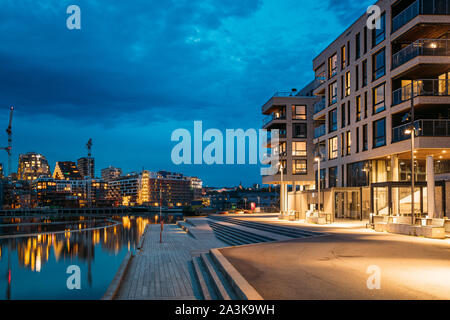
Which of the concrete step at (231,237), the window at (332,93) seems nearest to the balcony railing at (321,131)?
the window at (332,93)

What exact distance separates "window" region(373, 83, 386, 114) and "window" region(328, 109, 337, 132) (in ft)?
26.4

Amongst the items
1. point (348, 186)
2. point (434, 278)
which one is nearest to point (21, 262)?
point (434, 278)

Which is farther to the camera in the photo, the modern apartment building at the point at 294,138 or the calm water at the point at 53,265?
the modern apartment building at the point at 294,138

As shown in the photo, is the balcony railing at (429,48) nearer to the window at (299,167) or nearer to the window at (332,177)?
the window at (332,177)

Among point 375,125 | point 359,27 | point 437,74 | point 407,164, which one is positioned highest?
point 359,27

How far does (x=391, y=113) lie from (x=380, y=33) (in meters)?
7.97

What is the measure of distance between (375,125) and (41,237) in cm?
3830

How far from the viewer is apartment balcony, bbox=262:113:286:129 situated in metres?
57.9

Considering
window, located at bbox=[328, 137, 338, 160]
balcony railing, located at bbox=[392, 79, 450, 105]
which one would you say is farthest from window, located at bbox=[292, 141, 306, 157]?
balcony railing, located at bbox=[392, 79, 450, 105]

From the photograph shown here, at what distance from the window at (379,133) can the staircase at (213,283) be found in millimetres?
22992

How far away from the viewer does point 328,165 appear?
4234 cm

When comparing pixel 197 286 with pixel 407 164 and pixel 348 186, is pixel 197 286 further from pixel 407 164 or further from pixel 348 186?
pixel 348 186

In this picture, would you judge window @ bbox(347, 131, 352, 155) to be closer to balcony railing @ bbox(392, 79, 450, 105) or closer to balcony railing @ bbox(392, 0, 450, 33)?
balcony railing @ bbox(392, 79, 450, 105)

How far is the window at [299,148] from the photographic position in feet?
190
